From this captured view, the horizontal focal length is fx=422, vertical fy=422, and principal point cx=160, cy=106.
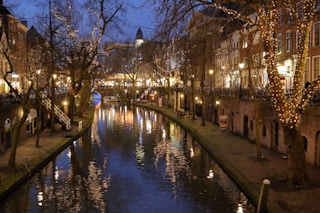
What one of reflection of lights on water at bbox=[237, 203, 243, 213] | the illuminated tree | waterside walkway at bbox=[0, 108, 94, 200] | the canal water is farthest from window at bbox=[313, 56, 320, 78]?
waterside walkway at bbox=[0, 108, 94, 200]

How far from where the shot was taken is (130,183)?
21.2 metres

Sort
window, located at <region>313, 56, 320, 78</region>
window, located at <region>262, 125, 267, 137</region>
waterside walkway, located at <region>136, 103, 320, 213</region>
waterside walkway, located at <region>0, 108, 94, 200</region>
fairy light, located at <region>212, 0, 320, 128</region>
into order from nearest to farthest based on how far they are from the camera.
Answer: waterside walkway, located at <region>136, 103, 320, 213</region> → fairy light, located at <region>212, 0, 320, 128</region> → waterside walkway, located at <region>0, 108, 94, 200</region> → window, located at <region>262, 125, 267, 137</region> → window, located at <region>313, 56, 320, 78</region>

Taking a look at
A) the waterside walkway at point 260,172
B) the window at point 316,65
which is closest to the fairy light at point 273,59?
the waterside walkway at point 260,172

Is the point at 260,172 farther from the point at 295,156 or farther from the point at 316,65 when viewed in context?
the point at 316,65

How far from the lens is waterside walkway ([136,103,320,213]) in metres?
15.2

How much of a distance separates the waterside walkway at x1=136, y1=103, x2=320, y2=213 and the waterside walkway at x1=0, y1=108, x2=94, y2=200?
33.9 feet

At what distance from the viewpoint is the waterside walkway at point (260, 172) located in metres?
15.2

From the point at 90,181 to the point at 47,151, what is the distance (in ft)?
24.6

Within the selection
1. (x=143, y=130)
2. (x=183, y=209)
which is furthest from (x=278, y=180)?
(x=143, y=130)

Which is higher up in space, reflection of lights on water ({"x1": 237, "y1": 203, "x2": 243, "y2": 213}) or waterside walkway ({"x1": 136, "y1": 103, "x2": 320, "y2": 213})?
waterside walkway ({"x1": 136, "y1": 103, "x2": 320, "y2": 213})

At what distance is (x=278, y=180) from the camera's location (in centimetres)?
1864

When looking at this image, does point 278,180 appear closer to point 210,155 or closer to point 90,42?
point 210,155

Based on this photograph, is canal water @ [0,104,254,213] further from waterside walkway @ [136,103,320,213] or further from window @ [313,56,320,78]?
window @ [313,56,320,78]

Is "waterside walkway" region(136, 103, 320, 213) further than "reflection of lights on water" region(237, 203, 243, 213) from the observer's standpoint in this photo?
No
